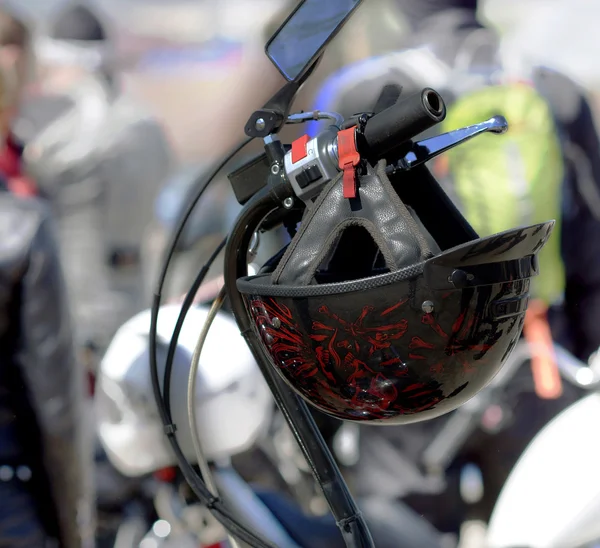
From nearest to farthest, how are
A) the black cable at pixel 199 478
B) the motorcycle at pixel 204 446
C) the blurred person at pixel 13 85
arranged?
the black cable at pixel 199 478 < the motorcycle at pixel 204 446 < the blurred person at pixel 13 85

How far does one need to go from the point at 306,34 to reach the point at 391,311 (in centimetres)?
38

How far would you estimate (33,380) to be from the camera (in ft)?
5.20

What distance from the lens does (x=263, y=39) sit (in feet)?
5.01

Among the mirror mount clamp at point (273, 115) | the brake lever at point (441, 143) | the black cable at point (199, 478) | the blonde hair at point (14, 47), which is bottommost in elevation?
the black cable at point (199, 478)

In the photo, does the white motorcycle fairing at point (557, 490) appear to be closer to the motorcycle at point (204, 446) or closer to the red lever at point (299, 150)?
the motorcycle at point (204, 446)

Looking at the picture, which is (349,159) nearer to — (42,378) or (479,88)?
(479,88)

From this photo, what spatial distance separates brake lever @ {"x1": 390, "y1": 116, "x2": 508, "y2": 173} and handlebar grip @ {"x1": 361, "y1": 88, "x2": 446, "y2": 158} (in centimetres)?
5

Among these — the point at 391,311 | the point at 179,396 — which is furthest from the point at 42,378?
the point at 391,311

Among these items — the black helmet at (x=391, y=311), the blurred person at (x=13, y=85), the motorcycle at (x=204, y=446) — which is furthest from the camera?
the blurred person at (x=13, y=85)

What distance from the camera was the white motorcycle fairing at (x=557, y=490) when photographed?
57.7 inches

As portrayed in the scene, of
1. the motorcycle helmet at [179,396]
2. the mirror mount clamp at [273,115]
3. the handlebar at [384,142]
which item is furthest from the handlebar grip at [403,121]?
the motorcycle helmet at [179,396]

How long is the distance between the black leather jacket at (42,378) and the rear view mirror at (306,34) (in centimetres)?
95

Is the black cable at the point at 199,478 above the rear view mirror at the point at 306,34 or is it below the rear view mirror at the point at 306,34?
below

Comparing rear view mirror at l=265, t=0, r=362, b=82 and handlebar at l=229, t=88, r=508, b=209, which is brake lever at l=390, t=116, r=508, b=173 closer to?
handlebar at l=229, t=88, r=508, b=209
